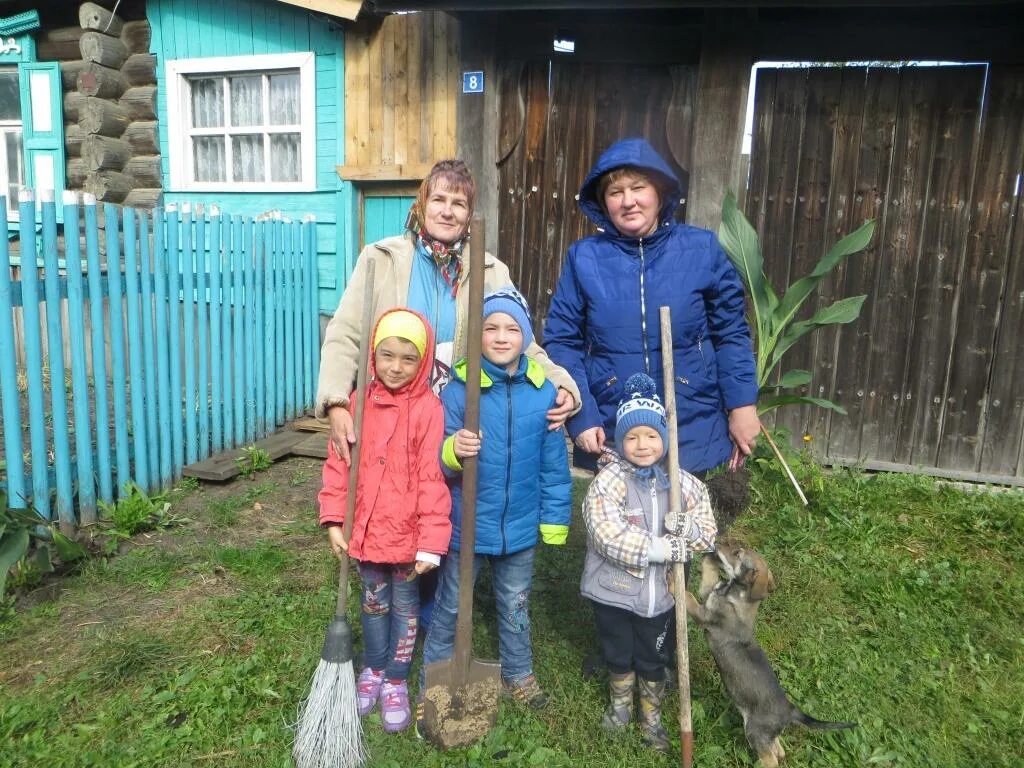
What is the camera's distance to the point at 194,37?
641cm

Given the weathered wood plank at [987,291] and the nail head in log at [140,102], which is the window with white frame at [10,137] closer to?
the nail head in log at [140,102]

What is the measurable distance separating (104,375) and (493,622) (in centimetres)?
256

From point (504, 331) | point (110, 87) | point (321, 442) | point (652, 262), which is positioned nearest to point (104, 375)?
point (321, 442)

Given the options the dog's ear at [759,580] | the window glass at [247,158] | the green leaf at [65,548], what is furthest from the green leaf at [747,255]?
the window glass at [247,158]

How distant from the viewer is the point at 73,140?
263 inches

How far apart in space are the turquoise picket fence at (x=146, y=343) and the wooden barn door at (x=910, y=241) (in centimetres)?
361

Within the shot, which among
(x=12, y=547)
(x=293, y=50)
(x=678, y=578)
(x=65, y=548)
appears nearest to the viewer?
(x=678, y=578)

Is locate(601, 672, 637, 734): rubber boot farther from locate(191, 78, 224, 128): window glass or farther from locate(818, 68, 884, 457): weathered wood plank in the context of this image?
locate(191, 78, 224, 128): window glass

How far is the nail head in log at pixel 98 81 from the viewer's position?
6395 mm

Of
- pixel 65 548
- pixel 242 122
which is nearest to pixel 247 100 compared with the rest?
pixel 242 122

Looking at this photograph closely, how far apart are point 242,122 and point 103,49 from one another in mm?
1311

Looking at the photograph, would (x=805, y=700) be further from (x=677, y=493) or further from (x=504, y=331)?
(x=504, y=331)

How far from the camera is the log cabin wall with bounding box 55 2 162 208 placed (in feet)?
21.1

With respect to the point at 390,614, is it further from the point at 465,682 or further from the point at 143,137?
the point at 143,137
